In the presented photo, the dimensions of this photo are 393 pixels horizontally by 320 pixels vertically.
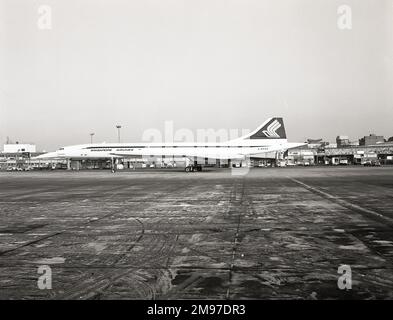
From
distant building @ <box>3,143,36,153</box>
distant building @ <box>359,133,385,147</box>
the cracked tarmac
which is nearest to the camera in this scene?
the cracked tarmac

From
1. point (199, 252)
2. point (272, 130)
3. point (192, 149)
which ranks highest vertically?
point (272, 130)

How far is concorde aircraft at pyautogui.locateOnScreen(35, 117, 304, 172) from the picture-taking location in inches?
2026

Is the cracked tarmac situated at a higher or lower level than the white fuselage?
lower

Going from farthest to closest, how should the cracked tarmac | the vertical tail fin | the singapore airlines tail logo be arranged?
the singapore airlines tail logo → the vertical tail fin → the cracked tarmac

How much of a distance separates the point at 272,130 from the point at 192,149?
17.3 m

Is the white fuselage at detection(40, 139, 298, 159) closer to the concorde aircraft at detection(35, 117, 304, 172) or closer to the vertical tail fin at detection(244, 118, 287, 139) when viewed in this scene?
the concorde aircraft at detection(35, 117, 304, 172)

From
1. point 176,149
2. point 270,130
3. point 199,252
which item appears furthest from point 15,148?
point 199,252

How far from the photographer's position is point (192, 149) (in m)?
51.6

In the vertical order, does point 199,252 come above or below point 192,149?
below

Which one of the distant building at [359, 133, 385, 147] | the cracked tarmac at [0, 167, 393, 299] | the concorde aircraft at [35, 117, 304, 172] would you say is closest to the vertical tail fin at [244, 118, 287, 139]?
A: the concorde aircraft at [35, 117, 304, 172]

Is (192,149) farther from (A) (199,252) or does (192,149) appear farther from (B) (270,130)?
(A) (199,252)

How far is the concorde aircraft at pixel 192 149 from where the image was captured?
51.5 meters

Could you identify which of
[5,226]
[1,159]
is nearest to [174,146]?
[5,226]
